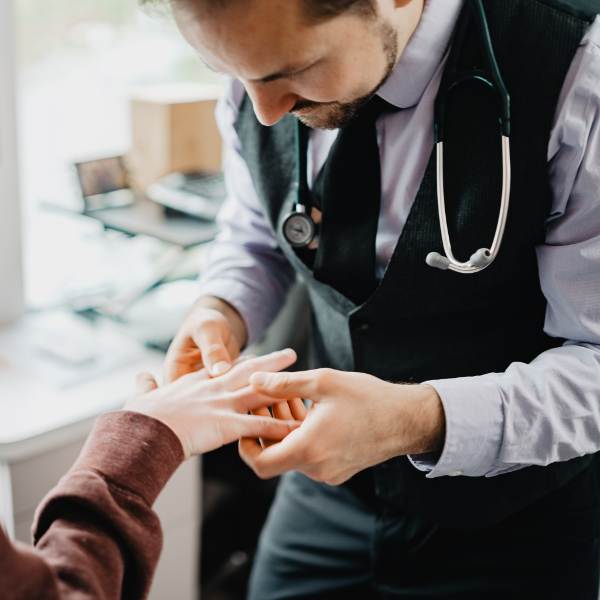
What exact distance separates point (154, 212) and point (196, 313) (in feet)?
2.12

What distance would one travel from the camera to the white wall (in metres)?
1.38

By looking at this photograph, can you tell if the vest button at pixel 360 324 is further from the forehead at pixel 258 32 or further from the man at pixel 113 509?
the forehead at pixel 258 32

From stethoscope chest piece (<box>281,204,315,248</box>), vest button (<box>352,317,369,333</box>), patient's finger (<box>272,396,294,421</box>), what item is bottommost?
patient's finger (<box>272,396,294,421</box>)

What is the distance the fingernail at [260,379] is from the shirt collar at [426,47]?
43cm

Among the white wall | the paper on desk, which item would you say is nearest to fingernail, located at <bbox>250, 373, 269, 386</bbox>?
the paper on desk

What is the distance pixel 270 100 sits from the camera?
821mm

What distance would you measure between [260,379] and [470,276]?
321mm

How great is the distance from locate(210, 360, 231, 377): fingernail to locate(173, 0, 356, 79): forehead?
0.42m

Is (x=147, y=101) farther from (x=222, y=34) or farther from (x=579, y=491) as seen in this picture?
(x=579, y=491)

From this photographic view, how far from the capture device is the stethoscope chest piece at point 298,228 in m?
1.00

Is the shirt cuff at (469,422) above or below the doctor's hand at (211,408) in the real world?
above

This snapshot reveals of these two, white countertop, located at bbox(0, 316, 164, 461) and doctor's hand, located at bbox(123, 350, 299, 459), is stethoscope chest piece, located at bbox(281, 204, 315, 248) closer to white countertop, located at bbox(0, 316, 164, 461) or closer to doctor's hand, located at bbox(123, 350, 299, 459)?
doctor's hand, located at bbox(123, 350, 299, 459)

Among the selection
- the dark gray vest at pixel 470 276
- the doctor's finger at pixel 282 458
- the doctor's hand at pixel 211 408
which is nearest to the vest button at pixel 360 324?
the dark gray vest at pixel 470 276

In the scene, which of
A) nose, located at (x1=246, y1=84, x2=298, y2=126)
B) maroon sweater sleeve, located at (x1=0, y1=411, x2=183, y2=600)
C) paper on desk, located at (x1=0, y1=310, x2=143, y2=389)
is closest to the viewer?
maroon sweater sleeve, located at (x1=0, y1=411, x2=183, y2=600)
